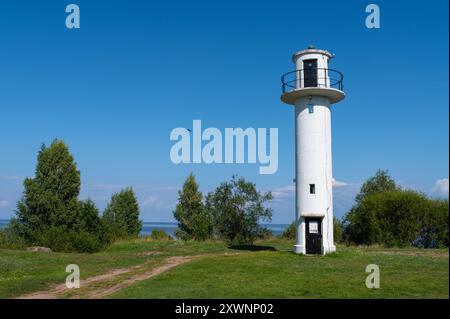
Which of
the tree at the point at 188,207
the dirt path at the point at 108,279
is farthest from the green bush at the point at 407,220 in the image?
the tree at the point at 188,207

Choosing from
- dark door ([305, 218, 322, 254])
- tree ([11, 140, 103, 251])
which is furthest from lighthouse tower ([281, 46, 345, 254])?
tree ([11, 140, 103, 251])

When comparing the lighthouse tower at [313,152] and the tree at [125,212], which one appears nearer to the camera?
the lighthouse tower at [313,152]

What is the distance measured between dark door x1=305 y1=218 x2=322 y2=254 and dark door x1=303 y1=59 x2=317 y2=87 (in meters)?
6.77

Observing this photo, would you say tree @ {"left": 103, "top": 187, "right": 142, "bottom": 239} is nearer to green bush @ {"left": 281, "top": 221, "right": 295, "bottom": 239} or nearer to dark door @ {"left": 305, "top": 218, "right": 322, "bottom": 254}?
green bush @ {"left": 281, "top": 221, "right": 295, "bottom": 239}

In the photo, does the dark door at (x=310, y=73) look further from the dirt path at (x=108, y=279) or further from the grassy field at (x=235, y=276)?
the dirt path at (x=108, y=279)

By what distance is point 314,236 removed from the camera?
21.1m

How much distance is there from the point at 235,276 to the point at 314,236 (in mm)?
7305

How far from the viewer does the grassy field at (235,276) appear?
11977mm

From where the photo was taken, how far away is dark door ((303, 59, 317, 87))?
21688 millimetres

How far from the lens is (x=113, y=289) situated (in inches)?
521

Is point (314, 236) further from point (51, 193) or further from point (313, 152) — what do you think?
point (51, 193)

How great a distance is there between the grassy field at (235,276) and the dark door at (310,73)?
27.8ft
